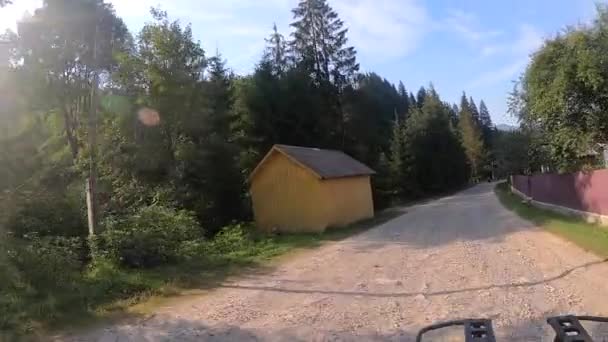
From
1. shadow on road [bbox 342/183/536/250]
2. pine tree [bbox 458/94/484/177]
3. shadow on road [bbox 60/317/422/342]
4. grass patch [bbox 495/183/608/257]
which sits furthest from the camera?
pine tree [bbox 458/94/484/177]

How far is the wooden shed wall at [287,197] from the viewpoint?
74.6 ft

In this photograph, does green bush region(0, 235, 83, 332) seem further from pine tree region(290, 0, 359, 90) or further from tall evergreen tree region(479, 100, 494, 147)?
tall evergreen tree region(479, 100, 494, 147)

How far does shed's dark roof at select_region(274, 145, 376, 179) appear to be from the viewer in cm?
2308

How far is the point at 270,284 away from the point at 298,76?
→ 28.8m

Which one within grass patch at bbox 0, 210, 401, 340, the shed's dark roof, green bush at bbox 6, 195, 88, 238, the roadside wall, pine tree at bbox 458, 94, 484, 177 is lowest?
grass patch at bbox 0, 210, 401, 340

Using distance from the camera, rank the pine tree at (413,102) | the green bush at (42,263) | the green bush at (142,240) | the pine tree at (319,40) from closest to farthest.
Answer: the green bush at (42,263)
the green bush at (142,240)
the pine tree at (319,40)
the pine tree at (413,102)

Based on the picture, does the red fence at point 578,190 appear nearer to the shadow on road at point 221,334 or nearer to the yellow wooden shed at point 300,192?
the yellow wooden shed at point 300,192

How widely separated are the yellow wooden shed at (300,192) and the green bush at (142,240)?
8478mm

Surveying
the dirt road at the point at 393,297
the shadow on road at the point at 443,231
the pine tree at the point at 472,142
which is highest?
the pine tree at the point at 472,142

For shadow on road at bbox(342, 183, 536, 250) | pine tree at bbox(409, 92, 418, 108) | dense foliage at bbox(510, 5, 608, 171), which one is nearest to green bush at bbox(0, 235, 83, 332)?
shadow on road at bbox(342, 183, 536, 250)

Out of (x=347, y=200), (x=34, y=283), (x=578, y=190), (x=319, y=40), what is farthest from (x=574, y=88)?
(x=319, y=40)

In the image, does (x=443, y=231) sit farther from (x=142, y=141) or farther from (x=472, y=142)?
(x=472, y=142)

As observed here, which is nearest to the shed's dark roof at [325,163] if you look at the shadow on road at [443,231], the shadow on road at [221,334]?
the shadow on road at [443,231]

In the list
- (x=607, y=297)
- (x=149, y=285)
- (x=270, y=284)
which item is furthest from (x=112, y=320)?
(x=607, y=297)
